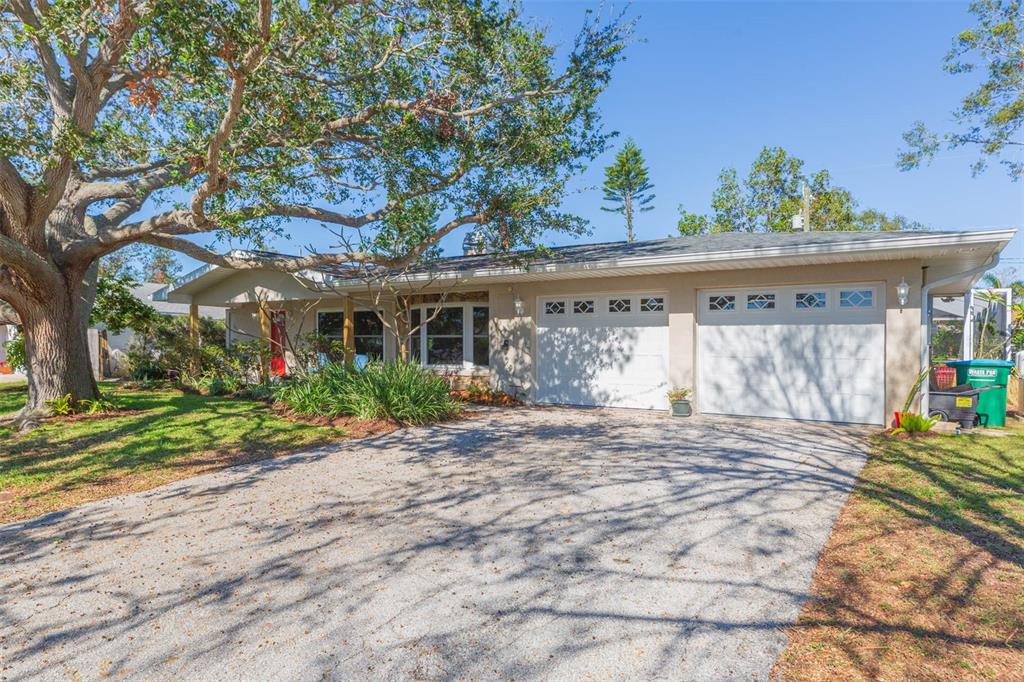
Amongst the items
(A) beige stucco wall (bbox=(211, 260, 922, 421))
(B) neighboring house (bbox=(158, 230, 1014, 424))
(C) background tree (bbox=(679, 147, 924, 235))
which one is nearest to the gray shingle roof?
(B) neighboring house (bbox=(158, 230, 1014, 424))

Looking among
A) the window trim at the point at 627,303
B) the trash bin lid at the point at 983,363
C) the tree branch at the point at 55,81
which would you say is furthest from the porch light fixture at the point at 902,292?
the tree branch at the point at 55,81

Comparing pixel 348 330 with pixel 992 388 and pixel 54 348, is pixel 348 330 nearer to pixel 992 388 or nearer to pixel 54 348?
pixel 54 348

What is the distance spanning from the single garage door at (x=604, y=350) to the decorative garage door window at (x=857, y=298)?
2.69m

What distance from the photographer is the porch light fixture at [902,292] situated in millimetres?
7672

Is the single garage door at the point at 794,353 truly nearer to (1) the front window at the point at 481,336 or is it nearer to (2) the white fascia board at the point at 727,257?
(2) the white fascia board at the point at 727,257

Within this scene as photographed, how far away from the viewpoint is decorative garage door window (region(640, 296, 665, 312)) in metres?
9.85

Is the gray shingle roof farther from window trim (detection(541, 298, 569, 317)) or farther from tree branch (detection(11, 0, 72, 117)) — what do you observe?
tree branch (detection(11, 0, 72, 117))

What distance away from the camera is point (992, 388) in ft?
25.9

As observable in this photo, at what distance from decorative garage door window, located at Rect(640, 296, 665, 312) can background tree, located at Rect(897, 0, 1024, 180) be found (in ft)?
47.0

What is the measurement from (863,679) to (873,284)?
7.41 metres

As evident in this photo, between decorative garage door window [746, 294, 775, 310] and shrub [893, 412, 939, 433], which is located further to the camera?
decorative garage door window [746, 294, 775, 310]

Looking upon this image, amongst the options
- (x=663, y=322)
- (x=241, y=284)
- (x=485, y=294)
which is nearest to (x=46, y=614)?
(x=663, y=322)

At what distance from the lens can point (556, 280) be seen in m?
10.7

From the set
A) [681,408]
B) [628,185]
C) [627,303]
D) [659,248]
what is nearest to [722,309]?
[659,248]
